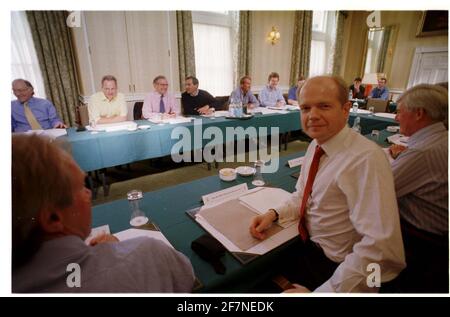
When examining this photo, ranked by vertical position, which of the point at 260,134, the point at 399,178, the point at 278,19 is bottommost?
the point at 260,134

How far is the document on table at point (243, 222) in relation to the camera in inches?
32.9

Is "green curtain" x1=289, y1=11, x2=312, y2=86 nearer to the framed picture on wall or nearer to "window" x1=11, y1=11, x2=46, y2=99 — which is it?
the framed picture on wall

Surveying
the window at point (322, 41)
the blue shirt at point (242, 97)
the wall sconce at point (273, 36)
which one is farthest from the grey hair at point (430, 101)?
the window at point (322, 41)

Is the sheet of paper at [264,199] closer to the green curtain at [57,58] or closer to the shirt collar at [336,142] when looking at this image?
the shirt collar at [336,142]

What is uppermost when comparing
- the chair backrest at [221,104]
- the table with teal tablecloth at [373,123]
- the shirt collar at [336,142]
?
the shirt collar at [336,142]

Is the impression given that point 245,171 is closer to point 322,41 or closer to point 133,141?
point 133,141

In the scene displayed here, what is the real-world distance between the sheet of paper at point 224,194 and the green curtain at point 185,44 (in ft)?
13.9

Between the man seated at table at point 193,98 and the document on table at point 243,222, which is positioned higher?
the man seated at table at point 193,98

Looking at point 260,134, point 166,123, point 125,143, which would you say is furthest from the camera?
point 260,134

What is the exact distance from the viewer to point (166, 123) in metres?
3.04

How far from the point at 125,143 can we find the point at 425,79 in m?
7.15

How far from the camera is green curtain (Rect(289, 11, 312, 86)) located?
20.2 ft
